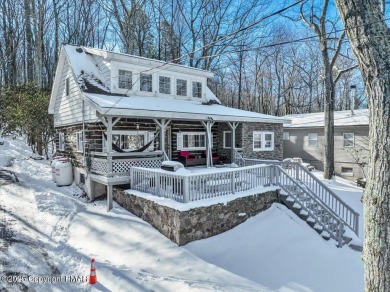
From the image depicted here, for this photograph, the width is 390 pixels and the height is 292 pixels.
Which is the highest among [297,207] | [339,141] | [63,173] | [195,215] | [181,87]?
[181,87]

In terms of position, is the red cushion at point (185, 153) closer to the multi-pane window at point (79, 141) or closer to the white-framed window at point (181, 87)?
the white-framed window at point (181, 87)

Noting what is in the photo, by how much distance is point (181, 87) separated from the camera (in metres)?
14.2

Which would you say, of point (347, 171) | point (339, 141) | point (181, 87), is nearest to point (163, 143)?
point (181, 87)

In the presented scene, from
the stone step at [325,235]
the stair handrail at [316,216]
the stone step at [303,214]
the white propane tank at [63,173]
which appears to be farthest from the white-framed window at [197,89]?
the stone step at [325,235]

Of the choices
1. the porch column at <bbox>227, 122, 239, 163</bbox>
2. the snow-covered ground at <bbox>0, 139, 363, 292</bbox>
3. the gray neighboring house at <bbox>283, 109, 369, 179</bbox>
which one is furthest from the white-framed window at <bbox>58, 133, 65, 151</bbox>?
the gray neighboring house at <bbox>283, 109, 369, 179</bbox>

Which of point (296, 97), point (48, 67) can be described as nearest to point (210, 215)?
point (48, 67)

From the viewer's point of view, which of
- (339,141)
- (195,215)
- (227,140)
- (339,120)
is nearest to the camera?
(195,215)

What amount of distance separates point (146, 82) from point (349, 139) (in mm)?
13579

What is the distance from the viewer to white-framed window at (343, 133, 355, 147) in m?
17.8

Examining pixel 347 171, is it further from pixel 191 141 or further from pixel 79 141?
pixel 79 141

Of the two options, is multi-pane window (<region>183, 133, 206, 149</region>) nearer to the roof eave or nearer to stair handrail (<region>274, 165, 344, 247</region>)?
the roof eave

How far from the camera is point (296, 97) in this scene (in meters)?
36.0

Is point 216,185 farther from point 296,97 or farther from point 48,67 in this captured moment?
point 296,97

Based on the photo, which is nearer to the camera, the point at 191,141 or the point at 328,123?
the point at 191,141
